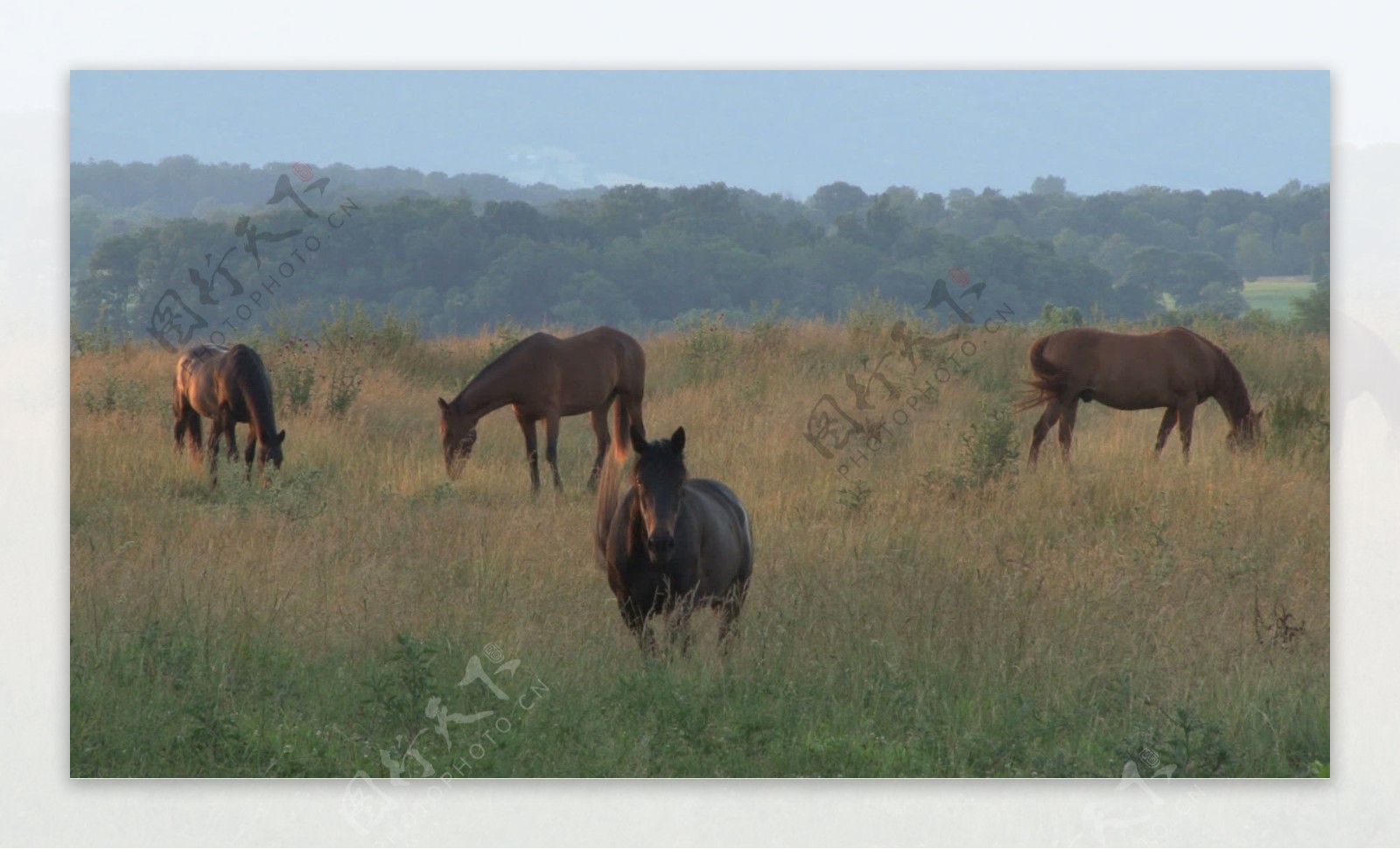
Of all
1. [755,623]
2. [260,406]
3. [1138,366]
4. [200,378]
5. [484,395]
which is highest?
[1138,366]

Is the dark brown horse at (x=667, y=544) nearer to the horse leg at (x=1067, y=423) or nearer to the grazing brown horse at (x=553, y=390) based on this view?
the grazing brown horse at (x=553, y=390)

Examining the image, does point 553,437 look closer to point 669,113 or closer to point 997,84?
point 669,113

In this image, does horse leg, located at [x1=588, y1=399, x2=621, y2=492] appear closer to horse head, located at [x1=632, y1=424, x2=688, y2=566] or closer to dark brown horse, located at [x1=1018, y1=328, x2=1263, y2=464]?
dark brown horse, located at [x1=1018, y1=328, x2=1263, y2=464]

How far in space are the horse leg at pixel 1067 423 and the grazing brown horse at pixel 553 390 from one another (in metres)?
4.38

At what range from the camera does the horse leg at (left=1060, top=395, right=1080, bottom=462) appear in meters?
13.2

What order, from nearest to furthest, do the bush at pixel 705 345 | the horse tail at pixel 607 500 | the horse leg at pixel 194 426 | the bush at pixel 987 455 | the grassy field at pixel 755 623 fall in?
the grassy field at pixel 755 623 → the horse tail at pixel 607 500 → the bush at pixel 987 455 → the horse leg at pixel 194 426 → the bush at pixel 705 345

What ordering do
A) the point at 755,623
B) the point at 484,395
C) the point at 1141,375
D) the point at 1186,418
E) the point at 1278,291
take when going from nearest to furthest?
the point at 755,623 → the point at 1278,291 → the point at 484,395 → the point at 1186,418 → the point at 1141,375

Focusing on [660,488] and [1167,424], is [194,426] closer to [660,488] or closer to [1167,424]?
[660,488]

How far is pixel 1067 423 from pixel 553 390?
537 cm

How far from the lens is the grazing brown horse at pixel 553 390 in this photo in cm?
1270

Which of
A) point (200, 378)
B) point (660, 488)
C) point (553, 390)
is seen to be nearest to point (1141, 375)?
point (553, 390)

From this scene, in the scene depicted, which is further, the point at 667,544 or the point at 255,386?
the point at 255,386

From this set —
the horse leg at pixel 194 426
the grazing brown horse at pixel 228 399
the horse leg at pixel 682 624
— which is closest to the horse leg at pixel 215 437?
the grazing brown horse at pixel 228 399

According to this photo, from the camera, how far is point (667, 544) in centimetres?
629
